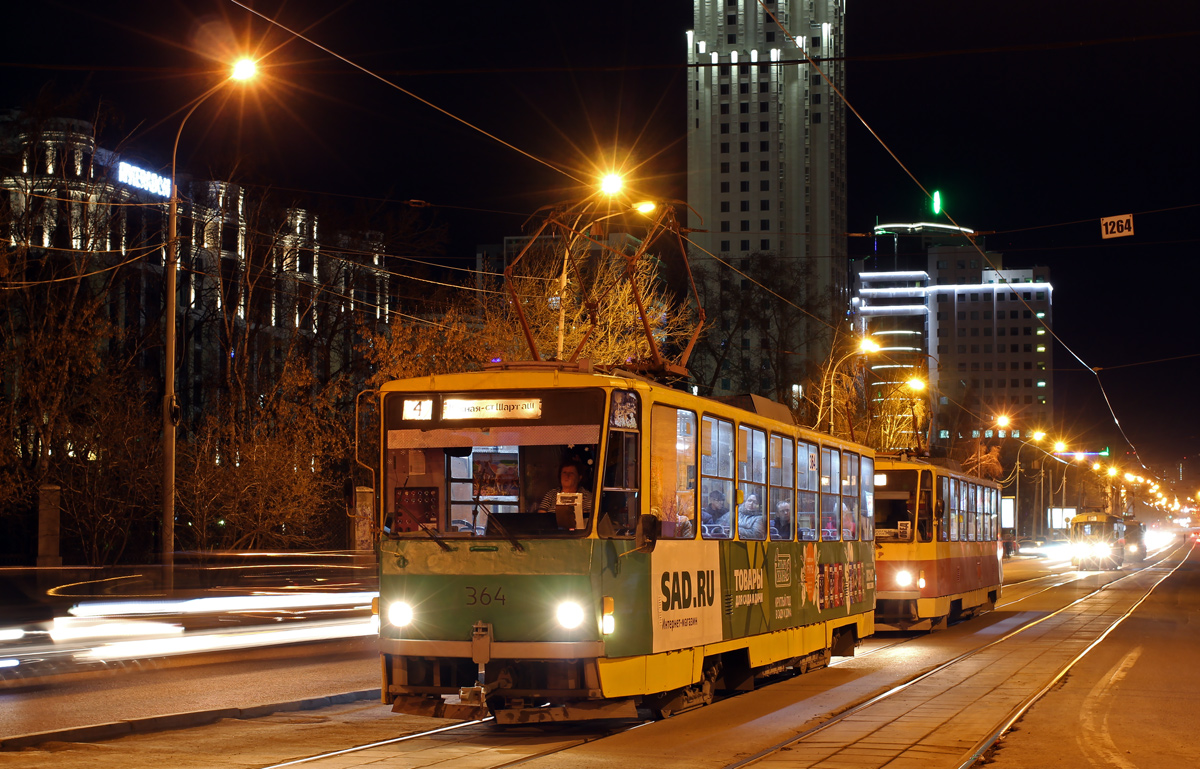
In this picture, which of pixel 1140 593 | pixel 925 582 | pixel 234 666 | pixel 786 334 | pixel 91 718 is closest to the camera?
pixel 91 718

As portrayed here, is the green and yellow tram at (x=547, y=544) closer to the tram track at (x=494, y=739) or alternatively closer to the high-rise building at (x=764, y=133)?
the tram track at (x=494, y=739)

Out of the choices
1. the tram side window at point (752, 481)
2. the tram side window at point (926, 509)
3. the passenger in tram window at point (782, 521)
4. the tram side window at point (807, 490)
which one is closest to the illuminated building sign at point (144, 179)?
the tram side window at point (926, 509)

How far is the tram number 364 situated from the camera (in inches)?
402

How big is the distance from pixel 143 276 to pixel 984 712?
3781 centimetres

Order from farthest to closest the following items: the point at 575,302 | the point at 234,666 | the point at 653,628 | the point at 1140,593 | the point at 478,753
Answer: the point at 1140,593
the point at 575,302
the point at 234,666
the point at 653,628
the point at 478,753

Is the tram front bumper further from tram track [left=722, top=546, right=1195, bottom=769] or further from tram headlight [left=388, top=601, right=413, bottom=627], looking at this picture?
tram track [left=722, top=546, right=1195, bottom=769]

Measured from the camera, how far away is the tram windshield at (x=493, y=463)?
10.3 meters

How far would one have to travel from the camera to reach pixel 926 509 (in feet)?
71.4

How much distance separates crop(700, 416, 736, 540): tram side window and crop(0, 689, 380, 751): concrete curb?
4.15 m

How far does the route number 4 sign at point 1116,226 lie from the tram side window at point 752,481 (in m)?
12.5

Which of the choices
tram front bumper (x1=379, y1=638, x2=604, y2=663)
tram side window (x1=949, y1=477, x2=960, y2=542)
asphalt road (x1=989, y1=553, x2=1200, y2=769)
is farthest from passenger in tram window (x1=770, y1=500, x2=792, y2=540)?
tram side window (x1=949, y1=477, x2=960, y2=542)

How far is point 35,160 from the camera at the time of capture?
121ft

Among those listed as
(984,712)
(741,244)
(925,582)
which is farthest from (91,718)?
(741,244)

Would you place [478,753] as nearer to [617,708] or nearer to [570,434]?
[617,708]
